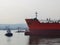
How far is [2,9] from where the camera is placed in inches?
175

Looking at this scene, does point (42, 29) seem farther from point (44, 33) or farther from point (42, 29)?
point (44, 33)

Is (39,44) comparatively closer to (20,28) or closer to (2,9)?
(20,28)

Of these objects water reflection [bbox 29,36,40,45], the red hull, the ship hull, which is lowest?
water reflection [bbox 29,36,40,45]

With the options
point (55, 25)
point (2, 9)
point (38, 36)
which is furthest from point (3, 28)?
point (55, 25)

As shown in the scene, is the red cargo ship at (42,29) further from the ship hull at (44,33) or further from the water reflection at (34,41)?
the water reflection at (34,41)

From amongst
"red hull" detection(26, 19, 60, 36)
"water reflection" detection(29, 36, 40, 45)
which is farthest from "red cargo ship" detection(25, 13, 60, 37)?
"water reflection" detection(29, 36, 40, 45)

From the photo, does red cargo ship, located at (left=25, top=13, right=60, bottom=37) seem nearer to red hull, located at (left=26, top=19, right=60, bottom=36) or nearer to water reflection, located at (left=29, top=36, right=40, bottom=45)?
red hull, located at (left=26, top=19, right=60, bottom=36)

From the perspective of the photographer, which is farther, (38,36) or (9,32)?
(9,32)

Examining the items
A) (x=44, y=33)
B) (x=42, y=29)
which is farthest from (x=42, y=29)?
(x=44, y=33)

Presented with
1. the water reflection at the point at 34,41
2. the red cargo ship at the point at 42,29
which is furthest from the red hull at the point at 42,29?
the water reflection at the point at 34,41

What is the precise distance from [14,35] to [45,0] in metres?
1.35

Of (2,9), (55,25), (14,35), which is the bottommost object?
(14,35)

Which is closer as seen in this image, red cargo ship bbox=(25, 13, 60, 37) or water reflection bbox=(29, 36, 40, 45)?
water reflection bbox=(29, 36, 40, 45)

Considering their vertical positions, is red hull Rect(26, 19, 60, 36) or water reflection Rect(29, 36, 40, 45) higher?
red hull Rect(26, 19, 60, 36)
